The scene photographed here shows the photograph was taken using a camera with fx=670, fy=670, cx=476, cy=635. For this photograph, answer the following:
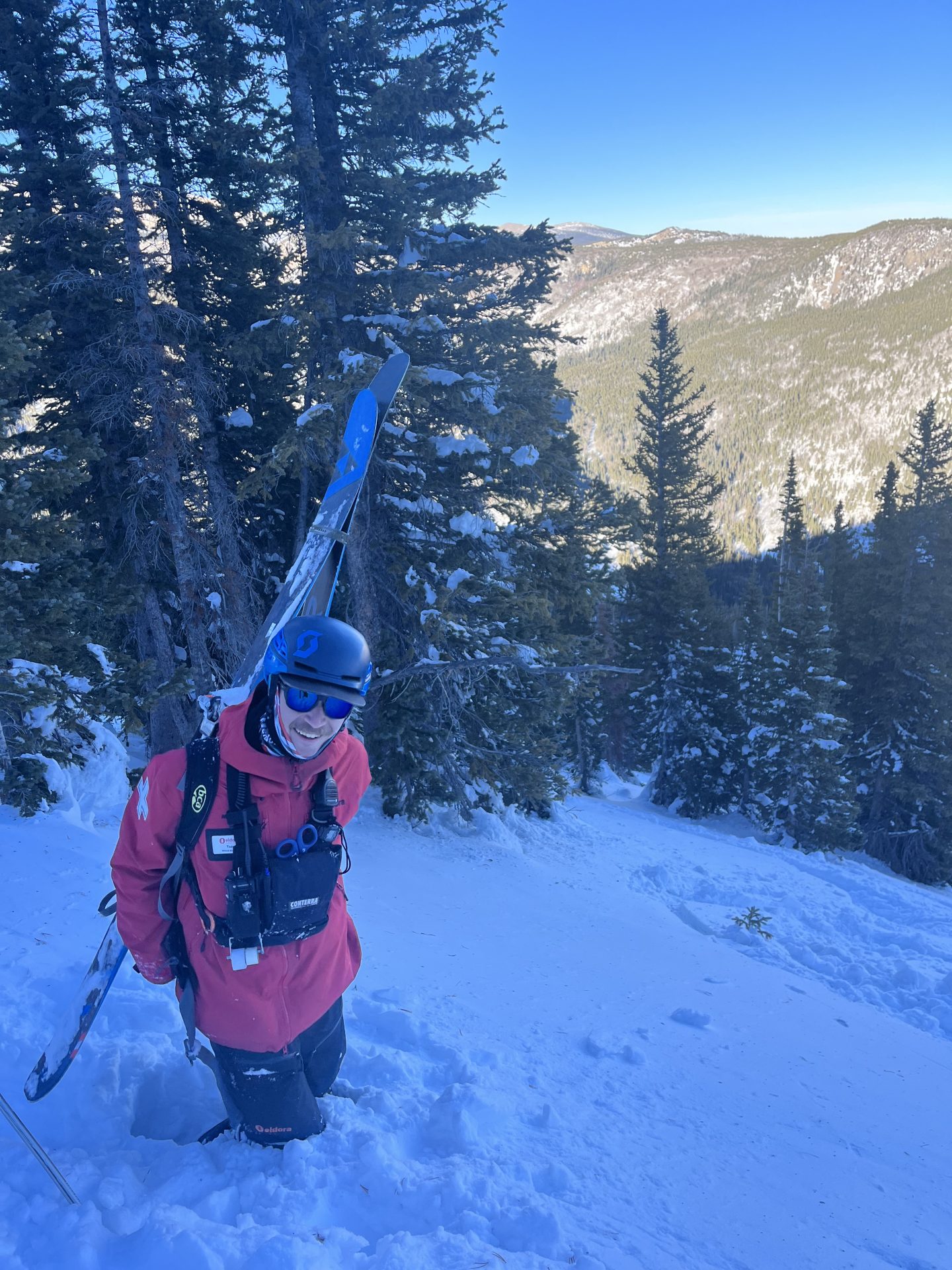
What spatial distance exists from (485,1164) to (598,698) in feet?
83.6

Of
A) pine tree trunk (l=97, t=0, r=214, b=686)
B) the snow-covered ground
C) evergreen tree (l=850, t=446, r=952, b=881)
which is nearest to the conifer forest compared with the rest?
pine tree trunk (l=97, t=0, r=214, b=686)

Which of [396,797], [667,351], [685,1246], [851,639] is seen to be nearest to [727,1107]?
[685,1246]

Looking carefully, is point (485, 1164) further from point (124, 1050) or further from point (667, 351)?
point (667, 351)

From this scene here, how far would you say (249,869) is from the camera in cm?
260

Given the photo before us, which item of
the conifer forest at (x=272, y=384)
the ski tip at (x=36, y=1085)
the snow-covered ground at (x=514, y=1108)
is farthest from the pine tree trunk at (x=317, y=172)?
the ski tip at (x=36, y=1085)

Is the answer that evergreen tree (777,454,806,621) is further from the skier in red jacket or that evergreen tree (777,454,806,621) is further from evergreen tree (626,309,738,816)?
the skier in red jacket

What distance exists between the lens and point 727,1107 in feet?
14.1

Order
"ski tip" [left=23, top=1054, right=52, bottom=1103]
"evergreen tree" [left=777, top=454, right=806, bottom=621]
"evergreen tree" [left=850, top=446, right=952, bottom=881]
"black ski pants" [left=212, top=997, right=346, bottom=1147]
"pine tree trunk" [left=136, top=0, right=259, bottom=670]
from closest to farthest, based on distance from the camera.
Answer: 1. "black ski pants" [left=212, top=997, right=346, bottom=1147]
2. "ski tip" [left=23, top=1054, right=52, bottom=1103]
3. "pine tree trunk" [left=136, top=0, right=259, bottom=670]
4. "evergreen tree" [left=850, top=446, right=952, bottom=881]
5. "evergreen tree" [left=777, top=454, right=806, bottom=621]

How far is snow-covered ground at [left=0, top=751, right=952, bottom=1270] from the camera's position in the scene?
2.54 m

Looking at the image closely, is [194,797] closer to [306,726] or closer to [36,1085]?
[306,726]

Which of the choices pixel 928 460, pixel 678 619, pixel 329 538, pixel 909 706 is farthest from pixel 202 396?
pixel 928 460

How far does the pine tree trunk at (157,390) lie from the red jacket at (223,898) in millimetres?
8269

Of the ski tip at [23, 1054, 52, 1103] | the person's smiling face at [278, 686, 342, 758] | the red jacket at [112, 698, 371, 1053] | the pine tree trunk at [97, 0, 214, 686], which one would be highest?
the pine tree trunk at [97, 0, 214, 686]

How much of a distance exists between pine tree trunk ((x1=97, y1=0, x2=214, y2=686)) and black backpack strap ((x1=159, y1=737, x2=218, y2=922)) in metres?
8.35
